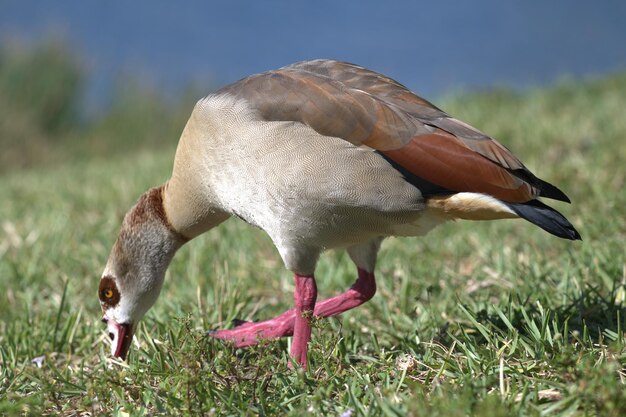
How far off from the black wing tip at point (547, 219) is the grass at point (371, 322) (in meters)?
0.34

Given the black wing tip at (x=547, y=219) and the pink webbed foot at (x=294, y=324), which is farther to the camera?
the pink webbed foot at (x=294, y=324)

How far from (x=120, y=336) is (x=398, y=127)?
5.15 ft

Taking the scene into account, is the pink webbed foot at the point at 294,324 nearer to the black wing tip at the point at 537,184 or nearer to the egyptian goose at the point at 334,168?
the egyptian goose at the point at 334,168

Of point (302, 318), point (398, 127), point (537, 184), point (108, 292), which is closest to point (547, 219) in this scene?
point (537, 184)

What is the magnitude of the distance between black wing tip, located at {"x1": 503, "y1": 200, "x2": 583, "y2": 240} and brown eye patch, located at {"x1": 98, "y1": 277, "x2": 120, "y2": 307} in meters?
1.89

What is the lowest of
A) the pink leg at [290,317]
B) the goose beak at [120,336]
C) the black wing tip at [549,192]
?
the goose beak at [120,336]

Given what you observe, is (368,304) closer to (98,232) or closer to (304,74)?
(304,74)

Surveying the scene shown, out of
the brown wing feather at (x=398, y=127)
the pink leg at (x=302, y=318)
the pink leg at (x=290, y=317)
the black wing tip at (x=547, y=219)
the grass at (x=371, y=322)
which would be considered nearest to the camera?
the grass at (x=371, y=322)

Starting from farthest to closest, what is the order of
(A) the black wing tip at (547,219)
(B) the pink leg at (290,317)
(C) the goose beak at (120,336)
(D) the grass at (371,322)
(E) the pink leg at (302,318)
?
(C) the goose beak at (120,336), (B) the pink leg at (290,317), (E) the pink leg at (302,318), (A) the black wing tip at (547,219), (D) the grass at (371,322)

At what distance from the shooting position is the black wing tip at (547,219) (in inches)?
110

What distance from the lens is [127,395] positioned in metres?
2.81

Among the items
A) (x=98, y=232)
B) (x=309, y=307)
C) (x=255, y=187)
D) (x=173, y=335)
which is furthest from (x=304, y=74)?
(x=98, y=232)

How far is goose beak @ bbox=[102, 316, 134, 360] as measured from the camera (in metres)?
3.48

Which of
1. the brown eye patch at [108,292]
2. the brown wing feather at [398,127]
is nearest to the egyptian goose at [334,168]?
the brown wing feather at [398,127]
